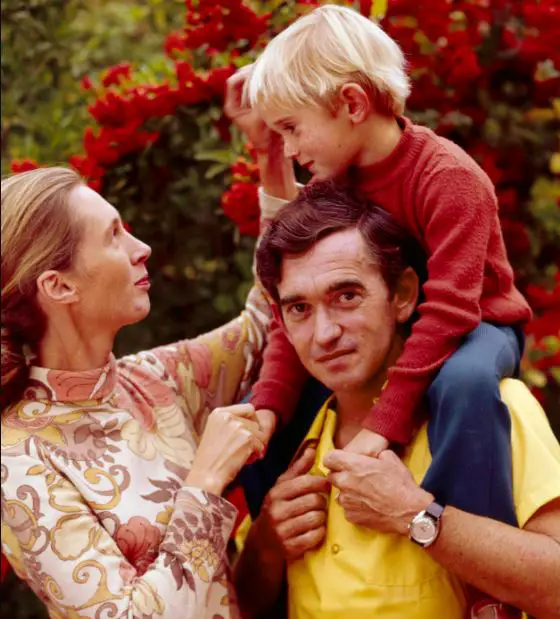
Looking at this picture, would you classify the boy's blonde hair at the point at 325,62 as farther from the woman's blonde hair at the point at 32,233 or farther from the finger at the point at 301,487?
the finger at the point at 301,487

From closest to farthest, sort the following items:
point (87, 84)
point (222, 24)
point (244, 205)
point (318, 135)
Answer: point (318, 135) < point (244, 205) < point (222, 24) < point (87, 84)

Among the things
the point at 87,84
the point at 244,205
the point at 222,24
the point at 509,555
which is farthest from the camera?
the point at 87,84

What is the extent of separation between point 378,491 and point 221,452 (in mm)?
291

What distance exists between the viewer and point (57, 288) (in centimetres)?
195

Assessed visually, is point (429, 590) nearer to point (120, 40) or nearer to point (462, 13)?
point (462, 13)

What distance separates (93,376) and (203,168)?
1.04 metres

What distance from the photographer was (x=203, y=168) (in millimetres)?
2955

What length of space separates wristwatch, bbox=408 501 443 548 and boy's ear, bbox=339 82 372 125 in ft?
2.16

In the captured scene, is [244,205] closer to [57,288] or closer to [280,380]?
[280,380]

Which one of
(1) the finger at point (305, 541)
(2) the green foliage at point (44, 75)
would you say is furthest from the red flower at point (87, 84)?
(1) the finger at point (305, 541)

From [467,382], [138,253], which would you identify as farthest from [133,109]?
[467,382]

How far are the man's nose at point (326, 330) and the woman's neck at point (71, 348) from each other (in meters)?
0.38

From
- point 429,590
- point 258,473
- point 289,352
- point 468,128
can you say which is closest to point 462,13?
point 468,128

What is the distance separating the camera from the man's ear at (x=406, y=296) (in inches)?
79.5
